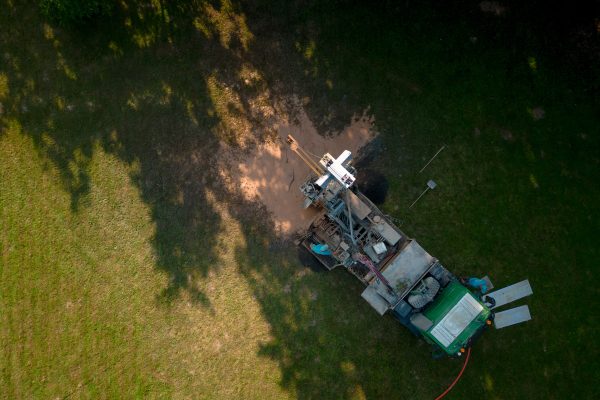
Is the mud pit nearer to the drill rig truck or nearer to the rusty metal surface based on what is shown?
the drill rig truck

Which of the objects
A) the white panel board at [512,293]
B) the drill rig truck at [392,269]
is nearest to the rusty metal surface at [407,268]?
the drill rig truck at [392,269]

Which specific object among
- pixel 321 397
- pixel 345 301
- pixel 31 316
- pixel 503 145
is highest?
pixel 503 145

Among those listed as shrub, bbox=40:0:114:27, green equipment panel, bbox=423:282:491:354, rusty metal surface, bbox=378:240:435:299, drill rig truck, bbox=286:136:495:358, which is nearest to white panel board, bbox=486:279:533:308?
drill rig truck, bbox=286:136:495:358

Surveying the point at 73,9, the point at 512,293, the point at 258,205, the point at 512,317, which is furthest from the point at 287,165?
the point at 512,317

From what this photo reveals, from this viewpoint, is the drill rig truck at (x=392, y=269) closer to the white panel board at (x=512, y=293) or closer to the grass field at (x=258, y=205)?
the white panel board at (x=512, y=293)

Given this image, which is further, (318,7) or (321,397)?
(318,7)

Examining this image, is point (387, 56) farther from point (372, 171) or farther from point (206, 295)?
point (206, 295)

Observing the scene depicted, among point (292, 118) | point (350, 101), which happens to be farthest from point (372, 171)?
point (292, 118)

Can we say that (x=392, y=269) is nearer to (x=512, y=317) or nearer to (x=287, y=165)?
(x=287, y=165)
